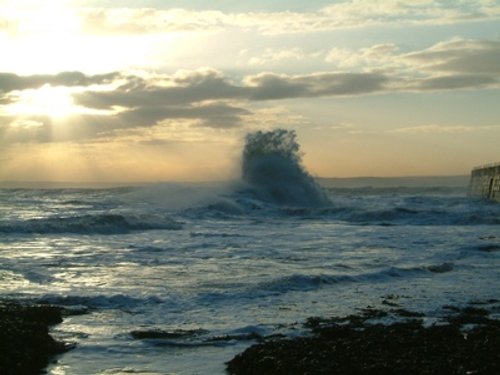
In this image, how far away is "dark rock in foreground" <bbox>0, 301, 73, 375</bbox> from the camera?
6.67 m

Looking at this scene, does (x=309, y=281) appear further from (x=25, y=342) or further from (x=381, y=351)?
(x=25, y=342)

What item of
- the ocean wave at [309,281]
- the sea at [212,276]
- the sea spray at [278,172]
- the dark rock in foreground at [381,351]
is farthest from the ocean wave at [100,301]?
the sea spray at [278,172]

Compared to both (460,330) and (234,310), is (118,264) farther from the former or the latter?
(460,330)

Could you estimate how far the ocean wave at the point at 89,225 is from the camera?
2419 cm

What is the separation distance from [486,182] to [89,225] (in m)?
36.3

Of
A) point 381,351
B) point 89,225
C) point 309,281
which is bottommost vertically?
point 309,281

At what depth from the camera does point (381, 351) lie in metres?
7.07

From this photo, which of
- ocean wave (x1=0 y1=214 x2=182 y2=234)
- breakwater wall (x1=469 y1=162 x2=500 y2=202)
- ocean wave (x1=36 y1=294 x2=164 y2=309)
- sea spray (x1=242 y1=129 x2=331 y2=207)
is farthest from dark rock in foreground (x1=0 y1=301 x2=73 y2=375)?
breakwater wall (x1=469 y1=162 x2=500 y2=202)

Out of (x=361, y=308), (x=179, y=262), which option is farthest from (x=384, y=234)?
(x=361, y=308)

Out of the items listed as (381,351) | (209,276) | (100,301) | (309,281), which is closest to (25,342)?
(100,301)

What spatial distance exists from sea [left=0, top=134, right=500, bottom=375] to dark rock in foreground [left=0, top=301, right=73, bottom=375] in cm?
19

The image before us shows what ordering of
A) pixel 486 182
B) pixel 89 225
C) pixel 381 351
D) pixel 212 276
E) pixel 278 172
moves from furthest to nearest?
pixel 486 182 → pixel 278 172 → pixel 89 225 → pixel 212 276 → pixel 381 351

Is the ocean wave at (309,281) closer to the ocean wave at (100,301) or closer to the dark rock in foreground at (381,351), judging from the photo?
the ocean wave at (100,301)

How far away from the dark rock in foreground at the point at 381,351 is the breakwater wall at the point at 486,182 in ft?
131
